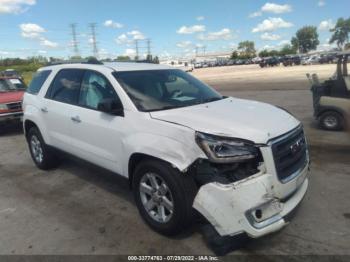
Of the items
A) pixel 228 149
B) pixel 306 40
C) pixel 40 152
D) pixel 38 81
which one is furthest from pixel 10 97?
pixel 306 40

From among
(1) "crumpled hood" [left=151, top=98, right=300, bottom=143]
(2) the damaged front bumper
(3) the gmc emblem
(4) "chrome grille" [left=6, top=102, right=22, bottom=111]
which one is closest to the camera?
(2) the damaged front bumper

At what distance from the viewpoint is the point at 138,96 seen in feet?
13.1

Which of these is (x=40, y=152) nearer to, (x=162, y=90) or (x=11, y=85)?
(x=162, y=90)

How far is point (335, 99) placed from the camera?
8250 millimetres

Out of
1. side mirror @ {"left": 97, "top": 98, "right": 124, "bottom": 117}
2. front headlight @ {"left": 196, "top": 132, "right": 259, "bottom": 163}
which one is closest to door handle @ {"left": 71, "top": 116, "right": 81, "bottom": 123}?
side mirror @ {"left": 97, "top": 98, "right": 124, "bottom": 117}

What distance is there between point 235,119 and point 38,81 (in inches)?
162

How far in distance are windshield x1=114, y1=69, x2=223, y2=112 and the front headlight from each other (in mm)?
992

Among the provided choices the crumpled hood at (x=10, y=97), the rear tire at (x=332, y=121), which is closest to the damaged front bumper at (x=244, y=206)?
the rear tire at (x=332, y=121)

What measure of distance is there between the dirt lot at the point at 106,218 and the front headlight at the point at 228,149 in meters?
0.99

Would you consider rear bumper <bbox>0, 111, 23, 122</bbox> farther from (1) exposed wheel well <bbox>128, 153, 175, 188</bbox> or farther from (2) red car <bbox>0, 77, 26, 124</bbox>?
(1) exposed wheel well <bbox>128, 153, 175, 188</bbox>

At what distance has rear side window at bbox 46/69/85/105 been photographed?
4.79 metres

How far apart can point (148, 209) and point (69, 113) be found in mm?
1968

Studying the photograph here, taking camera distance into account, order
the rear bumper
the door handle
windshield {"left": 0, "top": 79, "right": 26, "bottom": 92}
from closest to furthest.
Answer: the door handle
the rear bumper
windshield {"left": 0, "top": 79, "right": 26, "bottom": 92}

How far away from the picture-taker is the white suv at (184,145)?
117 inches
